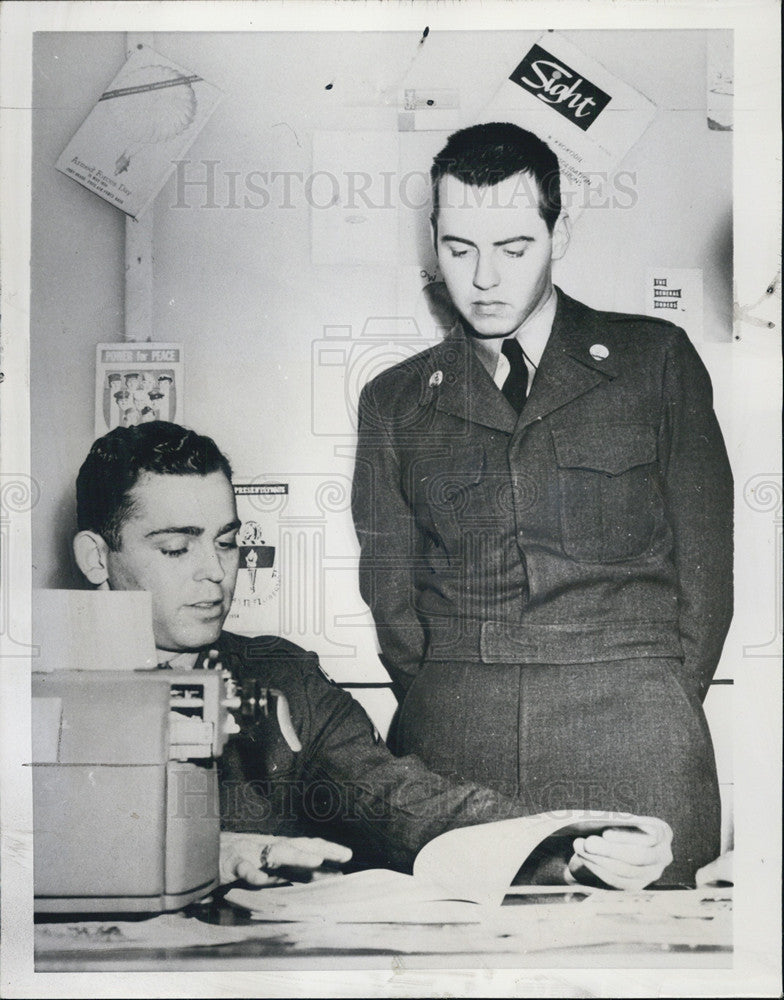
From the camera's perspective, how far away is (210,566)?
137 centimetres

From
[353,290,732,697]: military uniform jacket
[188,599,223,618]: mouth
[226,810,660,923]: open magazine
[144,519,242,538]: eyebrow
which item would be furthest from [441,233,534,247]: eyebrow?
[226,810,660,923]: open magazine

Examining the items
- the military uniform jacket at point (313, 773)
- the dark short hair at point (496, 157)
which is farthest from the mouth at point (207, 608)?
the dark short hair at point (496, 157)

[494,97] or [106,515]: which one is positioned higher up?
[494,97]

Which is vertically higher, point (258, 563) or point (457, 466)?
point (457, 466)

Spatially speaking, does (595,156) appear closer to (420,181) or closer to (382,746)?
(420,181)

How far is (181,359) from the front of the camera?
4.49 feet

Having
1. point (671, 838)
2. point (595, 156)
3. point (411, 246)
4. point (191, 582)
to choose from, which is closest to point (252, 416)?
point (191, 582)

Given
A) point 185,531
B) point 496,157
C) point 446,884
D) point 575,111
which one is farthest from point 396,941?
point 575,111

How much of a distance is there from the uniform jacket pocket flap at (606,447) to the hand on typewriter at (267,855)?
0.78m

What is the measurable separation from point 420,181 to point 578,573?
29.0 inches

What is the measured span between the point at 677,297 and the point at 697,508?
372mm

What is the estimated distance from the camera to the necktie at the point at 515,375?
1359 millimetres

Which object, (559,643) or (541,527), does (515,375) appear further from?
(559,643)

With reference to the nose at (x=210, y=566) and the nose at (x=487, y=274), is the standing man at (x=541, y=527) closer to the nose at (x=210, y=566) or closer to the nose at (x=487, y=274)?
the nose at (x=487, y=274)
